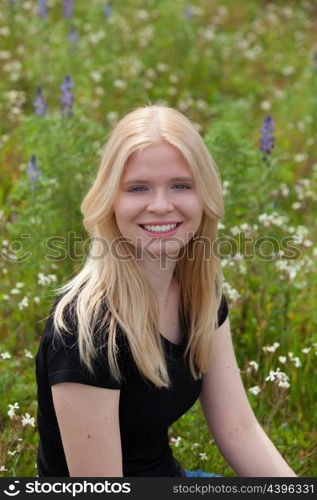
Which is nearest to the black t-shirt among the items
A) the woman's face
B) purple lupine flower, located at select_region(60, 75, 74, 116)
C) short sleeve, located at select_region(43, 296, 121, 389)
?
short sleeve, located at select_region(43, 296, 121, 389)

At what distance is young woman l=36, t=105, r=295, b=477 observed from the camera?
6.49 ft

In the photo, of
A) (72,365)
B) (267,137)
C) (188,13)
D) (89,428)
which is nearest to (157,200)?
(72,365)

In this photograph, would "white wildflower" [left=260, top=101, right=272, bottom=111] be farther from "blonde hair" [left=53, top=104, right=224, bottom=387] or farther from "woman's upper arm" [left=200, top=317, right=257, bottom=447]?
"blonde hair" [left=53, top=104, right=224, bottom=387]

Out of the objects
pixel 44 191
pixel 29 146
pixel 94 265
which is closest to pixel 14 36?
pixel 29 146

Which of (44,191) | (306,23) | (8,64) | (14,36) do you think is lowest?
(44,191)

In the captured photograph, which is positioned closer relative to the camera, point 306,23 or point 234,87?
point 234,87

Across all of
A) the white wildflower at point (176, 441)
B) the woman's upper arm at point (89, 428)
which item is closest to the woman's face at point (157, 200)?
the woman's upper arm at point (89, 428)

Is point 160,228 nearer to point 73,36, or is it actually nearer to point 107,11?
point 73,36

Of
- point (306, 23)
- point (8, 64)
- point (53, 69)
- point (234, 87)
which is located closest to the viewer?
point (53, 69)

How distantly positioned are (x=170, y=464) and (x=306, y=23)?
263 inches

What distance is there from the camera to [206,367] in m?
2.34

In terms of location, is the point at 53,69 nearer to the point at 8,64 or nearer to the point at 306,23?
the point at 8,64

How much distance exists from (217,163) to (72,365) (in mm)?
2070

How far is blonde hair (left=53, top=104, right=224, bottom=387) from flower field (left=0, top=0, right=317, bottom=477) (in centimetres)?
62
